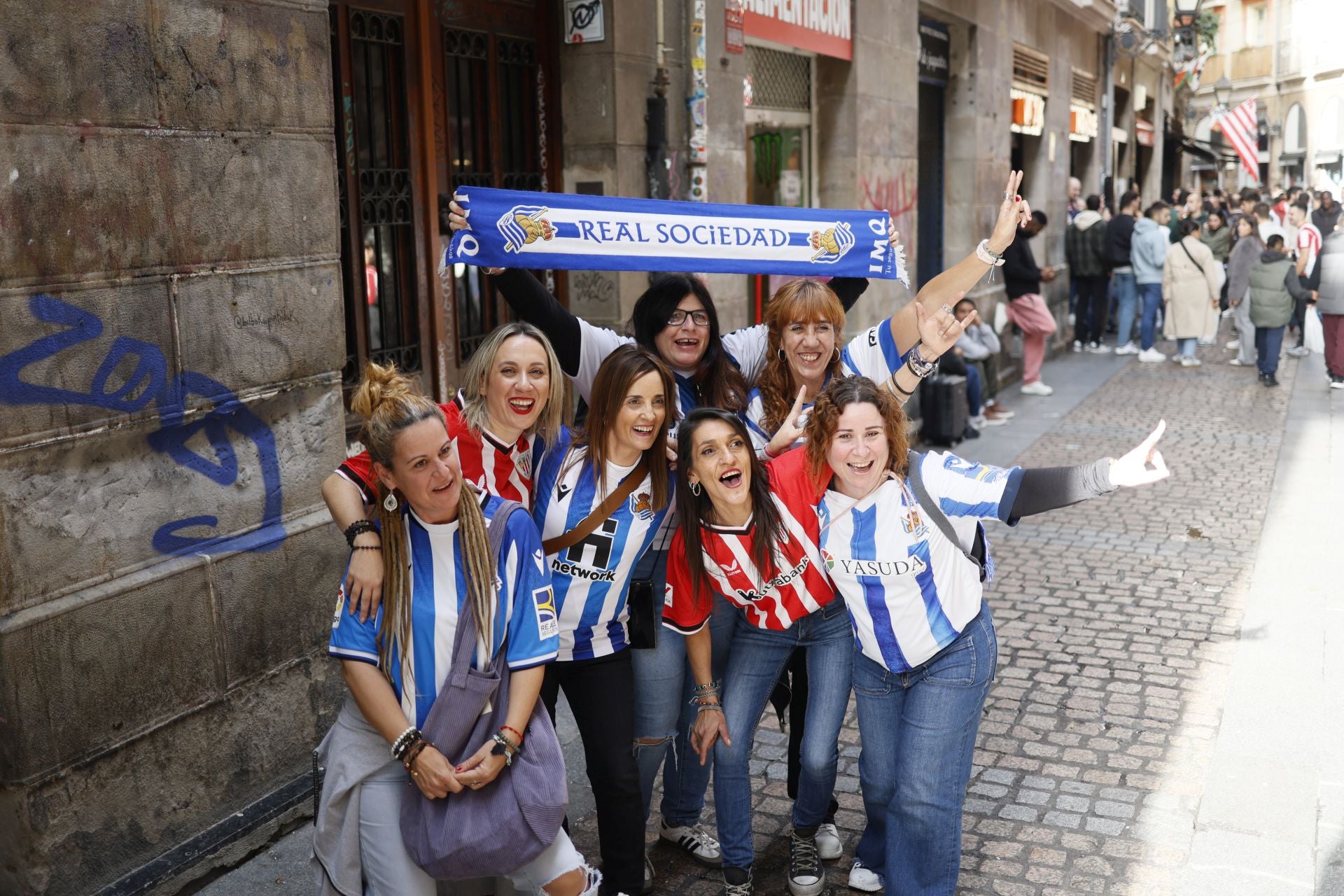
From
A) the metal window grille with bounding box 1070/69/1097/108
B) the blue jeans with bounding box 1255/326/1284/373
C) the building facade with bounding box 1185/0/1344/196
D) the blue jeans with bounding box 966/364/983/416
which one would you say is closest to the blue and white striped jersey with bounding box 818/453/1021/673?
the blue jeans with bounding box 966/364/983/416

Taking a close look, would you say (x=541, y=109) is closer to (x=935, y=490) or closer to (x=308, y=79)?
(x=308, y=79)

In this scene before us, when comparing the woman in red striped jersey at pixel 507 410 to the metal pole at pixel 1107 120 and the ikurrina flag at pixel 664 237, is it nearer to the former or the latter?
the ikurrina flag at pixel 664 237

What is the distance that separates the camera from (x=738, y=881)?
4102mm

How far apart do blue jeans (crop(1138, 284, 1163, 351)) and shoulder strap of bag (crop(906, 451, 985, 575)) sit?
46.1 ft

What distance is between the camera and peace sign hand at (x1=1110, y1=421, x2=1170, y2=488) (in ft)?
11.0

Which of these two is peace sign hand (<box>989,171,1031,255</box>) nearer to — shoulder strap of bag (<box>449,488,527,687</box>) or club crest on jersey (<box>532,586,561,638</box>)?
club crest on jersey (<box>532,586,561,638</box>)

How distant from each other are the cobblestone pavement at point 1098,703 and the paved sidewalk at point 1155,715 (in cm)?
1

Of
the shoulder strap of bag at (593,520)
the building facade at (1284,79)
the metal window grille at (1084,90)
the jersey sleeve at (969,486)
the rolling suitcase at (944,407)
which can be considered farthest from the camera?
the building facade at (1284,79)

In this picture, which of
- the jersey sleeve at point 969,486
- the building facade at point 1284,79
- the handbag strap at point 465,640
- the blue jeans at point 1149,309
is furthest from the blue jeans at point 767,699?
the building facade at point 1284,79

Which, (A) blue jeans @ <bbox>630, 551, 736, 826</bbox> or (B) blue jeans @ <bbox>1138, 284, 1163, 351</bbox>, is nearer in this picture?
(A) blue jeans @ <bbox>630, 551, 736, 826</bbox>

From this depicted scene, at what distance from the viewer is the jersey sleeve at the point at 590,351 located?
14.8 ft

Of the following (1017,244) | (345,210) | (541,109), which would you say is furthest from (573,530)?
(1017,244)

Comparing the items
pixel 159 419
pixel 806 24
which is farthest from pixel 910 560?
pixel 806 24

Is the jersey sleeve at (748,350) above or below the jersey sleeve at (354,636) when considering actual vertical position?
above
